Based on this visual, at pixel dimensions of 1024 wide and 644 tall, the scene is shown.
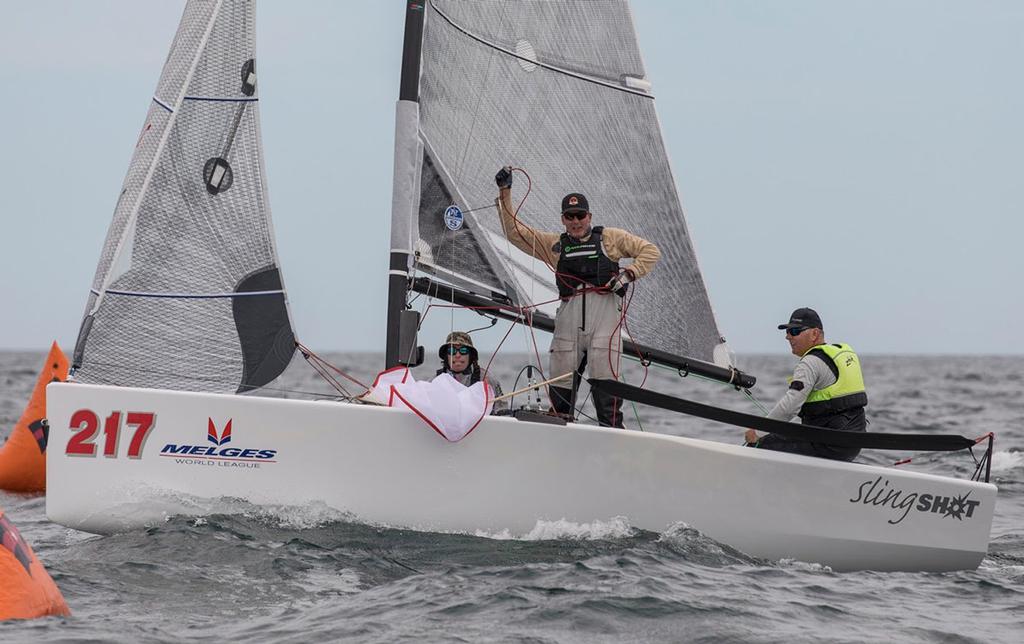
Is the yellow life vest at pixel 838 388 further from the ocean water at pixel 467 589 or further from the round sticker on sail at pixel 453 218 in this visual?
the round sticker on sail at pixel 453 218

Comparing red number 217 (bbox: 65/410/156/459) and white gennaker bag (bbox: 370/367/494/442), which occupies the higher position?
white gennaker bag (bbox: 370/367/494/442)

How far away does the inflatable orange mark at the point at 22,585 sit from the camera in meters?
4.85

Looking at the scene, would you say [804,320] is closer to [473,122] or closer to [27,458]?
[473,122]

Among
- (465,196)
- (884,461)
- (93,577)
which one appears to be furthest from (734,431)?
(93,577)

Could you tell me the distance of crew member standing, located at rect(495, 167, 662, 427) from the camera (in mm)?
7001

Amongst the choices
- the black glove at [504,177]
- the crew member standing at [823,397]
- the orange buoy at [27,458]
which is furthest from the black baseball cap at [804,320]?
the orange buoy at [27,458]

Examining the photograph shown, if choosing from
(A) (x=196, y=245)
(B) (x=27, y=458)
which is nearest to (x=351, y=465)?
(A) (x=196, y=245)

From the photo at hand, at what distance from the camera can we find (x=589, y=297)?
279 inches

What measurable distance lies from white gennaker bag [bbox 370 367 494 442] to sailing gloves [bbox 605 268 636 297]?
101 cm

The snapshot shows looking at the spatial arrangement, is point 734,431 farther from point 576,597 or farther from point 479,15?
point 576,597

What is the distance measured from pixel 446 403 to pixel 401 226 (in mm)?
1585

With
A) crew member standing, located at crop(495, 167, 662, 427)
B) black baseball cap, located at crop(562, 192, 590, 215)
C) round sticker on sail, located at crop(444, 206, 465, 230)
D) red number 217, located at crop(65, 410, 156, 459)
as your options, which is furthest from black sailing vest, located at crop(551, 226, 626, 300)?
red number 217, located at crop(65, 410, 156, 459)

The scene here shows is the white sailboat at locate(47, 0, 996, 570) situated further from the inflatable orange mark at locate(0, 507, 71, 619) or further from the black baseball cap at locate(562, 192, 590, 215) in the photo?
the inflatable orange mark at locate(0, 507, 71, 619)

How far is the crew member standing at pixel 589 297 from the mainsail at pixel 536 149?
1.98ft
